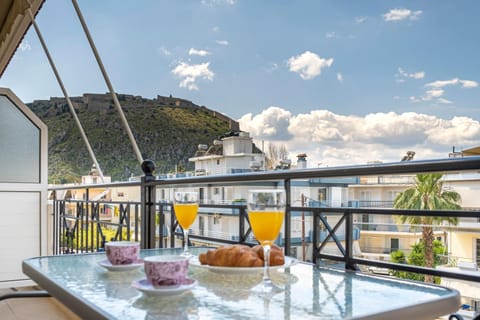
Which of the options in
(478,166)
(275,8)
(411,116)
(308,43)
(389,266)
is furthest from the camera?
(411,116)

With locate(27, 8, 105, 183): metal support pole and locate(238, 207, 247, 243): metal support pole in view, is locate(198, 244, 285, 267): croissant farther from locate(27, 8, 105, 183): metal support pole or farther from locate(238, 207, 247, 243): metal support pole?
locate(27, 8, 105, 183): metal support pole

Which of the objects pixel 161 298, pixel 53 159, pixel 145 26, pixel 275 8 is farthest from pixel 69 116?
pixel 161 298

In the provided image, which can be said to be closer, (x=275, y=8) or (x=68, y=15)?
(x=68, y=15)

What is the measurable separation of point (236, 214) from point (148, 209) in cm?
52

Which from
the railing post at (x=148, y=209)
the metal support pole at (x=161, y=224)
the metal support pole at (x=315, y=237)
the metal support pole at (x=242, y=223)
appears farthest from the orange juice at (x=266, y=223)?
the metal support pole at (x=161, y=224)

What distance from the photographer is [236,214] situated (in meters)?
2.30

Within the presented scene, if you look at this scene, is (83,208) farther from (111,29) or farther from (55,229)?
(111,29)

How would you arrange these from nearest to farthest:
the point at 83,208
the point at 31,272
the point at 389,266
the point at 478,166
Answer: the point at 478,166 → the point at 31,272 → the point at 389,266 → the point at 83,208

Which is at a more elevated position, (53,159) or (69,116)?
(69,116)

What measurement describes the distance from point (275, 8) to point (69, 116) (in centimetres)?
267

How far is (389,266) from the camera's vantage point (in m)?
1.47

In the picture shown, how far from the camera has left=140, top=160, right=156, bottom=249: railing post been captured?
8.20ft

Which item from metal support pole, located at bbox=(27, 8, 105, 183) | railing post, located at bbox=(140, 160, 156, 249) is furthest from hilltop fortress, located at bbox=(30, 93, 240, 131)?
railing post, located at bbox=(140, 160, 156, 249)

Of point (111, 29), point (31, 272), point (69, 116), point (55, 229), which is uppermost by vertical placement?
point (111, 29)
